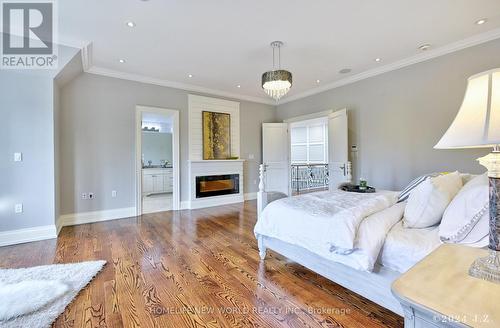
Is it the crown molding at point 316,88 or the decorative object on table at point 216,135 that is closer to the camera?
the crown molding at point 316,88

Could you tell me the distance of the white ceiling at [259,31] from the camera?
2531 millimetres

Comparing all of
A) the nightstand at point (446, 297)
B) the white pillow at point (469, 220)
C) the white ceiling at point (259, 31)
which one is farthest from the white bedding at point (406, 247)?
the white ceiling at point (259, 31)

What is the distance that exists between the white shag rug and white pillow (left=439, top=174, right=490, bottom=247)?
8.86 feet

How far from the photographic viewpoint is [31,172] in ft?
10.6

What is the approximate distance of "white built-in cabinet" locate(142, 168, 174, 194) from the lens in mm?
7395

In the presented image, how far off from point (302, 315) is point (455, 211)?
4.09ft

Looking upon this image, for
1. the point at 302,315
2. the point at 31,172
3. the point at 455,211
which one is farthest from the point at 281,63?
the point at 31,172

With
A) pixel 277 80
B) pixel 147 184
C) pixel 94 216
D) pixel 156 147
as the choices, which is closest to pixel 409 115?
pixel 277 80

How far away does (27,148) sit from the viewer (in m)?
3.19

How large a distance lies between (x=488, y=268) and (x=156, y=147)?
8606 millimetres

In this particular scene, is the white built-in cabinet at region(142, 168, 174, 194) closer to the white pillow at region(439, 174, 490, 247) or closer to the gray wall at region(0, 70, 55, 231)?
the gray wall at region(0, 70, 55, 231)

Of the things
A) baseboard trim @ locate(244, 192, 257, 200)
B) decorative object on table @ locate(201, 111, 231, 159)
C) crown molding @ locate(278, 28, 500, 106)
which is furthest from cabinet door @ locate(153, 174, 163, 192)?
crown molding @ locate(278, 28, 500, 106)

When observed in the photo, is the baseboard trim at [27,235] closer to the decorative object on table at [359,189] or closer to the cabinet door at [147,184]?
the cabinet door at [147,184]

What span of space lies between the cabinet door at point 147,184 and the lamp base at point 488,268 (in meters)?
7.73
